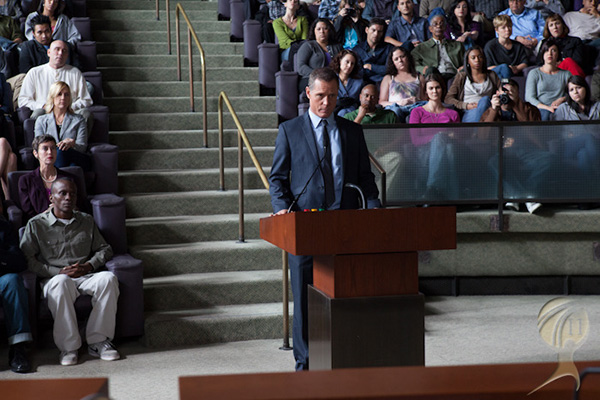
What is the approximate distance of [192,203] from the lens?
A: 5992mm

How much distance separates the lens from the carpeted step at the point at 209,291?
5074 millimetres

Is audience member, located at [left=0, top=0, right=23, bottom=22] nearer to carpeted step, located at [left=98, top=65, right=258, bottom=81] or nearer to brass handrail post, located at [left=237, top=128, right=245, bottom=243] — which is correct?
carpeted step, located at [left=98, top=65, right=258, bottom=81]

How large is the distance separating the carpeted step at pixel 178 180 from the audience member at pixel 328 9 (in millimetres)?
2685

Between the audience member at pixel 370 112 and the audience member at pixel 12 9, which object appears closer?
the audience member at pixel 370 112

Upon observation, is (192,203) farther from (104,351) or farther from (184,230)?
(104,351)

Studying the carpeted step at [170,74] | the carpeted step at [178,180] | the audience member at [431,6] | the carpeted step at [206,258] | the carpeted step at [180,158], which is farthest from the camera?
the audience member at [431,6]

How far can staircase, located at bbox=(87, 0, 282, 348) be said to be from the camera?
5.04m

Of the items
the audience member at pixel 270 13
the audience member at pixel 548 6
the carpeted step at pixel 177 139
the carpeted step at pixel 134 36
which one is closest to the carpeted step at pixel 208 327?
the carpeted step at pixel 177 139

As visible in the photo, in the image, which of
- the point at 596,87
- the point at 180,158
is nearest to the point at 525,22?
the point at 596,87

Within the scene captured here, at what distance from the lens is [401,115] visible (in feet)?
21.1

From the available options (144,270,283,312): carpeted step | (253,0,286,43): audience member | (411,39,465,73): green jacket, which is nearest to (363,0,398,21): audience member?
(253,0,286,43): audience member

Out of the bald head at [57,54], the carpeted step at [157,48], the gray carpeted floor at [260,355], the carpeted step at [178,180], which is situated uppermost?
the carpeted step at [157,48]

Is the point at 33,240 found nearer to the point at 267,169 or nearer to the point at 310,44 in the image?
the point at 267,169

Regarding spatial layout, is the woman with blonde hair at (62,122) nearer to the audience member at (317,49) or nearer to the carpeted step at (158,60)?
the carpeted step at (158,60)
